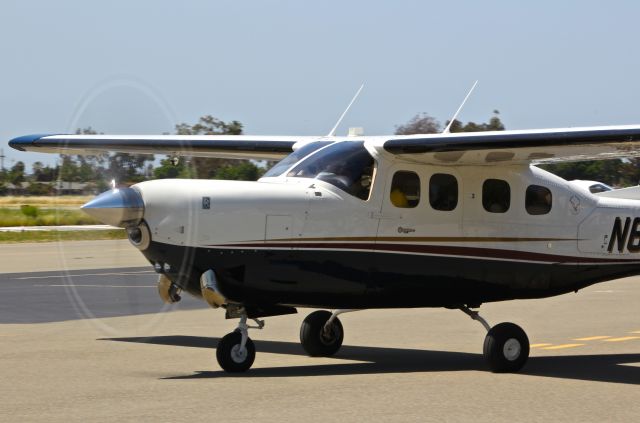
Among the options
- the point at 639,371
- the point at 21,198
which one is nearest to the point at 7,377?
the point at 639,371

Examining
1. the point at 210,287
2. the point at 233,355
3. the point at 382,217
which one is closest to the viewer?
the point at 210,287

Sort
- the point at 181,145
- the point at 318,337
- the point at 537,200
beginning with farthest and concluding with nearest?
the point at 181,145 → the point at 318,337 → the point at 537,200

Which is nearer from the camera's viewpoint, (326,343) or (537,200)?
(537,200)

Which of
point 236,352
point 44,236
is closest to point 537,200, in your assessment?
point 236,352

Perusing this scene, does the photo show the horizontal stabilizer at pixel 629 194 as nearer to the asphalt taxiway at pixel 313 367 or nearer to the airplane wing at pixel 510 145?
the airplane wing at pixel 510 145

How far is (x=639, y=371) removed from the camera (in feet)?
41.7

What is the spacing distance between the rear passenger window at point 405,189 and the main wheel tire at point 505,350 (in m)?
1.71

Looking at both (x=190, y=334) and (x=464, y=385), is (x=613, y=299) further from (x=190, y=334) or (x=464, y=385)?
(x=464, y=385)

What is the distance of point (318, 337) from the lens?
13.7 m

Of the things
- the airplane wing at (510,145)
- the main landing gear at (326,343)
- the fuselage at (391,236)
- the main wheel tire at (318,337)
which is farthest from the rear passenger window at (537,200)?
the main wheel tire at (318,337)

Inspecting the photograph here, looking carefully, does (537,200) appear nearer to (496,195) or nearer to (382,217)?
(496,195)

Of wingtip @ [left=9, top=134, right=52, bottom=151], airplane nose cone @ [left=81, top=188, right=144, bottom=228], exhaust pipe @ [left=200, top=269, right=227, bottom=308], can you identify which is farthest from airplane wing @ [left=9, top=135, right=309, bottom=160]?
airplane nose cone @ [left=81, top=188, right=144, bottom=228]

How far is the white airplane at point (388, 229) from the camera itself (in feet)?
37.3

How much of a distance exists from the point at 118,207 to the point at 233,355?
6.96ft
